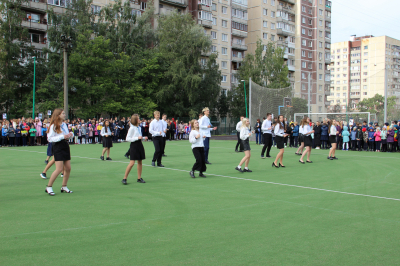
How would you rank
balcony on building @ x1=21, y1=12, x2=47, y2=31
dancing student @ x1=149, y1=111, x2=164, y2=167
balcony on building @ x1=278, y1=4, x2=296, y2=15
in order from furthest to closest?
balcony on building @ x1=278, y1=4, x2=296, y2=15 < balcony on building @ x1=21, y1=12, x2=47, y2=31 < dancing student @ x1=149, y1=111, x2=164, y2=167

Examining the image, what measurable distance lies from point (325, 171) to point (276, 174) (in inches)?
83.9

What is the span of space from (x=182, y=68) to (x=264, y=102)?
18.7 metres

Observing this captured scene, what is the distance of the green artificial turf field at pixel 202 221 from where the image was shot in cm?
462

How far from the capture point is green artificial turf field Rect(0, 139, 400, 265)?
4621mm

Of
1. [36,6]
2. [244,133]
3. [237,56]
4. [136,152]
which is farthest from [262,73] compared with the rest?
[136,152]

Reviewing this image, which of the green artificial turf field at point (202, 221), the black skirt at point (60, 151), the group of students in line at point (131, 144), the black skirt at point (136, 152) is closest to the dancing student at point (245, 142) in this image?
the green artificial turf field at point (202, 221)

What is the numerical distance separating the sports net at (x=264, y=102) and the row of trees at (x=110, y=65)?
16.1 meters

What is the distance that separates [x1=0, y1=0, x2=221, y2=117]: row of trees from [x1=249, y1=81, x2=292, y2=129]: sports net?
635 inches

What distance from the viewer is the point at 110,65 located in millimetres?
45000

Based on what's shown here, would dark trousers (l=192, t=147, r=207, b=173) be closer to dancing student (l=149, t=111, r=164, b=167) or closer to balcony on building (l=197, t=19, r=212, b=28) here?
dancing student (l=149, t=111, r=164, b=167)

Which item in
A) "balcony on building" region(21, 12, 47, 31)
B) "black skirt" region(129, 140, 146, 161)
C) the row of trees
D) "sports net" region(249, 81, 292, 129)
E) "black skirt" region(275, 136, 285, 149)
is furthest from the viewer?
"balcony on building" region(21, 12, 47, 31)

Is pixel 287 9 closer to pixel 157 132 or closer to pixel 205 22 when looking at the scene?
pixel 205 22

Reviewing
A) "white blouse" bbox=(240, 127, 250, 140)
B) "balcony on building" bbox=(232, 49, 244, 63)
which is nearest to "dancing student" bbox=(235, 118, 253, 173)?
"white blouse" bbox=(240, 127, 250, 140)

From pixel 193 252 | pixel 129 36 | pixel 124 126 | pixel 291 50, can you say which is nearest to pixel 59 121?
pixel 193 252
